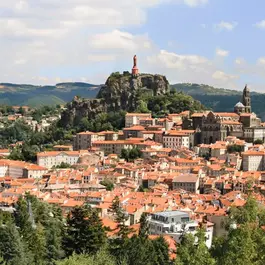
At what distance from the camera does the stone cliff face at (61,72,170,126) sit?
94.6 m

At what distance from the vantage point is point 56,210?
47.6 metres

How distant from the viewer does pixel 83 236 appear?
36.7 meters

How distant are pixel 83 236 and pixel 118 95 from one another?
59828mm

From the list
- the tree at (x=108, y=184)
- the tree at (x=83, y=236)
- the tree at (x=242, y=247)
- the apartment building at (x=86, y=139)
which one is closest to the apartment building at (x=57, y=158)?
the apartment building at (x=86, y=139)

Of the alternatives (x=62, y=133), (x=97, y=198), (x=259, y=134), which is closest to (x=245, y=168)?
(x=259, y=134)

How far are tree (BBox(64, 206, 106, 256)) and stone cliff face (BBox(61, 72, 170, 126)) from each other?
5650 centimetres

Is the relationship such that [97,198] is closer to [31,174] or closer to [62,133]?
[31,174]

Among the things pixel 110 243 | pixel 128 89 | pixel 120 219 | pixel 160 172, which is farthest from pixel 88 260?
pixel 128 89

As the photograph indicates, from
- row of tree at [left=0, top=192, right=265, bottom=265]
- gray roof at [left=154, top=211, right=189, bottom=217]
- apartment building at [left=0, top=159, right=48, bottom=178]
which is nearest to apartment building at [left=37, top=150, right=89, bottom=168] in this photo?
apartment building at [left=0, top=159, right=48, bottom=178]

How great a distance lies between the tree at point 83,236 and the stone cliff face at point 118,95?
56.5m

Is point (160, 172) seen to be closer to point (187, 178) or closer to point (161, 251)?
point (187, 178)

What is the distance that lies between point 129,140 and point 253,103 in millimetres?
94197

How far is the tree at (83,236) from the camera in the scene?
3650 cm

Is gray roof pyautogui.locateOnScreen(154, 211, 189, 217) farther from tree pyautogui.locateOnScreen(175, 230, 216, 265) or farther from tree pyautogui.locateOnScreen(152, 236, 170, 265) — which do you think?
tree pyautogui.locateOnScreen(175, 230, 216, 265)
